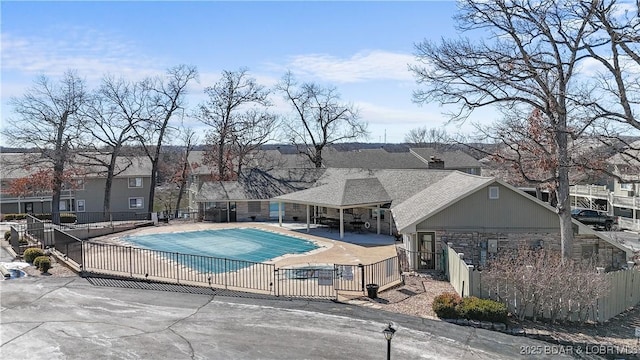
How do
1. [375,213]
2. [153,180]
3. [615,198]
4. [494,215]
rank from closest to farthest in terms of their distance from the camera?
[494,215] < [375,213] < [153,180] < [615,198]

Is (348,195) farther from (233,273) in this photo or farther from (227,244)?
(233,273)

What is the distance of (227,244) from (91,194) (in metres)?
23.0

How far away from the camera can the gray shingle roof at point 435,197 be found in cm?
2101

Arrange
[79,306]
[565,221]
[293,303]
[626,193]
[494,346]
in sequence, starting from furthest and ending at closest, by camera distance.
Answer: [626,193], [565,221], [293,303], [79,306], [494,346]

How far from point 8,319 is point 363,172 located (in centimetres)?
2618

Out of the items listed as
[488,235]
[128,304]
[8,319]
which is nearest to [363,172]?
[488,235]

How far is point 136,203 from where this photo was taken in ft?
150

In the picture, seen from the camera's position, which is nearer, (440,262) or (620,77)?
(620,77)

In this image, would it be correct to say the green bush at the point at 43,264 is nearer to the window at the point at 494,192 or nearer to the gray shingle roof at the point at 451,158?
the window at the point at 494,192

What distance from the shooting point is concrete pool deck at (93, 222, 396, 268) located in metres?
22.2

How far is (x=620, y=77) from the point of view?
15.4m

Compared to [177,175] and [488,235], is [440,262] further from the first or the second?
[177,175]

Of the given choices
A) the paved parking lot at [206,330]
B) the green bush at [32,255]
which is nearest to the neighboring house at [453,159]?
the green bush at [32,255]

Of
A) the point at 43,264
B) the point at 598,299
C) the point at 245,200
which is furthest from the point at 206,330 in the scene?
the point at 245,200
